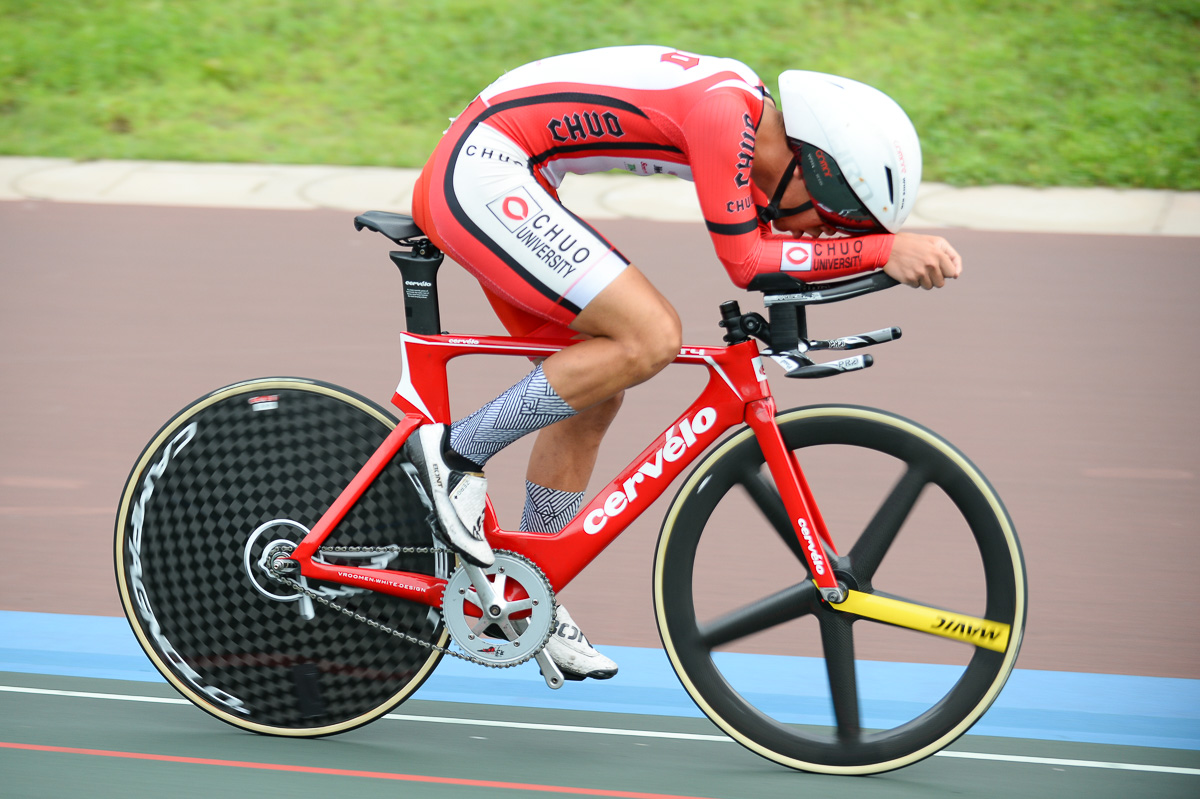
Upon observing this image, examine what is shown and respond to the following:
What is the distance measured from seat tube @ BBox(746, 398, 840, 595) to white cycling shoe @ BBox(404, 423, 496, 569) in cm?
64

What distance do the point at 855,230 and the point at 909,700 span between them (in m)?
1.30

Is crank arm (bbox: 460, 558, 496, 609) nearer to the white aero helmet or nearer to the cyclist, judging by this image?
the cyclist

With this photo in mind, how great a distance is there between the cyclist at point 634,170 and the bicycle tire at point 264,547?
0.68 feet

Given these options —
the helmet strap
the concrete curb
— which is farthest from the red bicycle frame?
the concrete curb

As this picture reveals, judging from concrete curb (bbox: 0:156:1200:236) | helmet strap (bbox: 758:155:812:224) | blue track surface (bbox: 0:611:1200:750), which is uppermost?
helmet strap (bbox: 758:155:812:224)

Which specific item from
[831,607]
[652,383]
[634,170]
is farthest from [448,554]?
[652,383]

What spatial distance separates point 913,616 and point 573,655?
32.7 inches

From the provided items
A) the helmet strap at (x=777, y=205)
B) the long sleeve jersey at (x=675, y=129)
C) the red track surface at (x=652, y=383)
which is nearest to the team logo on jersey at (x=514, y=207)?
the long sleeve jersey at (x=675, y=129)

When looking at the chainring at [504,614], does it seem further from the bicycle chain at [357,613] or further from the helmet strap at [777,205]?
the helmet strap at [777,205]

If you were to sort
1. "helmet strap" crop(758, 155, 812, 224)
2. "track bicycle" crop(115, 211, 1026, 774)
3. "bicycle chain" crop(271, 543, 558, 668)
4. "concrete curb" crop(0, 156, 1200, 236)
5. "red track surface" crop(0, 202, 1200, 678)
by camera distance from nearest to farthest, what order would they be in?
"helmet strap" crop(758, 155, 812, 224), "track bicycle" crop(115, 211, 1026, 774), "bicycle chain" crop(271, 543, 558, 668), "red track surface" crop(0, 202, 1200, 678), "concrete curb" crop(0, 156, 1200, 236)

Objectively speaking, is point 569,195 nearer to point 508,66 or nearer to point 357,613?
point 508,66

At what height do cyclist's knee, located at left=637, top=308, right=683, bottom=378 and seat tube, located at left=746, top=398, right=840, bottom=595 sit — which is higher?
cyclist's knee, located at left=637, top=308, right=683, bottom=378

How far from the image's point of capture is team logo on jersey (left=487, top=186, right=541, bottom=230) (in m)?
2.85

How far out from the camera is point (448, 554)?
123 inches
